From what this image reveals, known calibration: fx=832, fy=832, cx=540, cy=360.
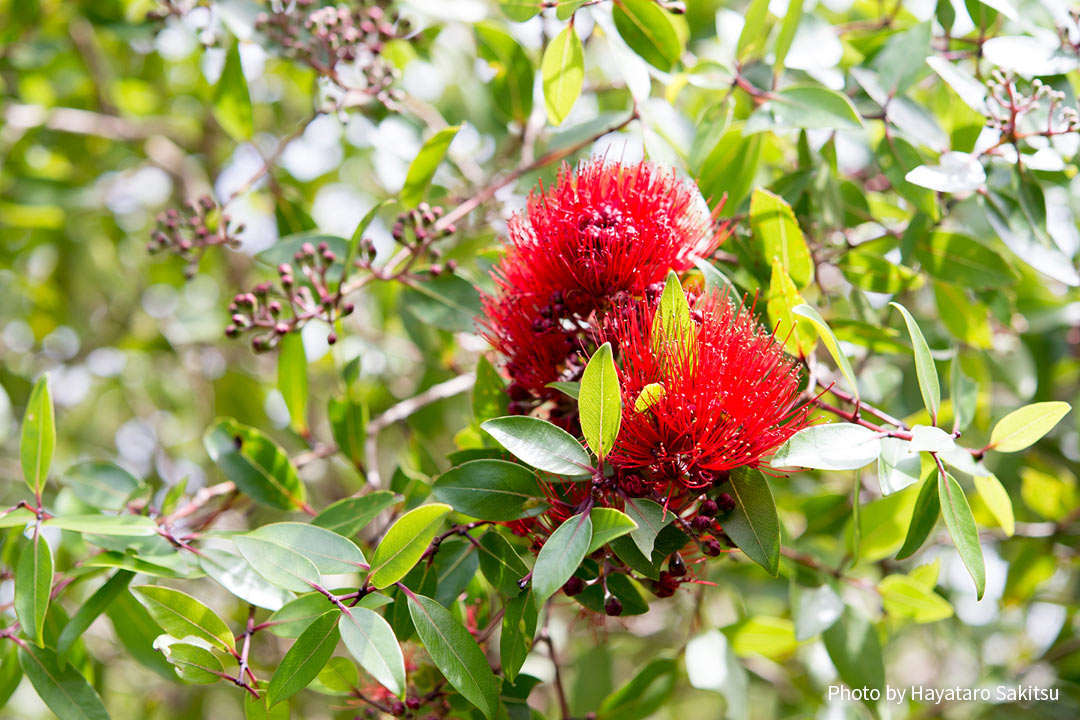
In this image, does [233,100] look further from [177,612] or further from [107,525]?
[177,612]

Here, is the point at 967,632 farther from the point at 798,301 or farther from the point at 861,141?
the point at 798,301

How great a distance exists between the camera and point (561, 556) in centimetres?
109

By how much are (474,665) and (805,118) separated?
116 centimetres

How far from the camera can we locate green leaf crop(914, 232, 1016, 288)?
5.73 feet

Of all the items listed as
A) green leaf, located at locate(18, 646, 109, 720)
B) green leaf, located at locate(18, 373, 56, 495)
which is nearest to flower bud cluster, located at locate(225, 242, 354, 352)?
green leaf, located at locate(18, 373, 56, 495)

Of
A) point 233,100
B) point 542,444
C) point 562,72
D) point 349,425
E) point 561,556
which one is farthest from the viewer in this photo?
point 233,100

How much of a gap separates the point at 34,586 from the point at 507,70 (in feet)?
5.08

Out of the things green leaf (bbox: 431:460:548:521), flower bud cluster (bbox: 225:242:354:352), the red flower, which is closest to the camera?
the red flower

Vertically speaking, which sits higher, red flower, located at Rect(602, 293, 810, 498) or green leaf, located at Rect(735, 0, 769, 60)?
green leaf, located at Rect(735, 0, 769, 60)

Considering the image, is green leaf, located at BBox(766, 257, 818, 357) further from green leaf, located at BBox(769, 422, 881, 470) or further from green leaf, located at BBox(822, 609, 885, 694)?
green leaf, located at BBox(822, 609, 885, 694)

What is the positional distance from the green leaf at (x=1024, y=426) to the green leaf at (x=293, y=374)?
4.48ft

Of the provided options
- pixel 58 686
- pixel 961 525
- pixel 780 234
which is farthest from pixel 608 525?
pixel 58 686

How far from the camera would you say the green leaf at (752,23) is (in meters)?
1.60

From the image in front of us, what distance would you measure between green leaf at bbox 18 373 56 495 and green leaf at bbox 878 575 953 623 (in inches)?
66.9
